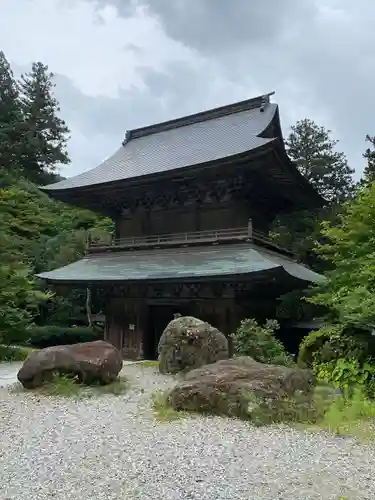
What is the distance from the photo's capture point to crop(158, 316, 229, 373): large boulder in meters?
9.38

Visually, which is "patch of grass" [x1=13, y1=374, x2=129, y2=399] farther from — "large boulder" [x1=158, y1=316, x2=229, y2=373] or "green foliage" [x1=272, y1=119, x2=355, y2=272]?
"green foliage" [x1=272, y1=119, x2=355, y2=272]

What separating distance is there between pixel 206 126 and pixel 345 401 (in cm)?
1336

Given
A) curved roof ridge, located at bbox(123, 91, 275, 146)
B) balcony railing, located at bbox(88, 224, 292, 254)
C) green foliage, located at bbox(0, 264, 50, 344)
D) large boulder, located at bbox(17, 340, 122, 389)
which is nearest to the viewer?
large boulder, located at bbox(17, 340, 122, 389)

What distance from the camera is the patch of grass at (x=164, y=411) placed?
19.9 ft

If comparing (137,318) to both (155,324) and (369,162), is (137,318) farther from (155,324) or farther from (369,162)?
(369,162)

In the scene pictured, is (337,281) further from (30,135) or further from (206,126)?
(30,135)

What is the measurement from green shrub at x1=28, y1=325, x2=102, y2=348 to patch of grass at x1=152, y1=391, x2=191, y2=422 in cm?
1201

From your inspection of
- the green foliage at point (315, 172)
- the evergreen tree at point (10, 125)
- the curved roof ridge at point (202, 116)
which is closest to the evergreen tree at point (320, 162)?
the green foliage at point (315, 172)

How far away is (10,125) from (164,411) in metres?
35.8

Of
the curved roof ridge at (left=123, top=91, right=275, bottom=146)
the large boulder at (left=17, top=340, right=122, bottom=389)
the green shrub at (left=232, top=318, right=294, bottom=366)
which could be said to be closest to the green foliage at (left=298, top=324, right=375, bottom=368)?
the green shrub at (left=232, top=318, right=294, bottom=366)

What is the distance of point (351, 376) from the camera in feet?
25.2

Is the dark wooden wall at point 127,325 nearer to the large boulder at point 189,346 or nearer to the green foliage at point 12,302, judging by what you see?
the green foliage at point 12,302

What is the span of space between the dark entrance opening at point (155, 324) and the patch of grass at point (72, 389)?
608 cm

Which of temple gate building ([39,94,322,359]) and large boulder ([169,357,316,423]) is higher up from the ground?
temple gate building ([39,94,322,359])
